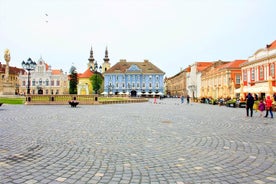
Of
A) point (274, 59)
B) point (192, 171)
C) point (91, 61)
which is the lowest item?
point (192, 171)

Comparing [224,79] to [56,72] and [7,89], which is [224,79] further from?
[56,72]

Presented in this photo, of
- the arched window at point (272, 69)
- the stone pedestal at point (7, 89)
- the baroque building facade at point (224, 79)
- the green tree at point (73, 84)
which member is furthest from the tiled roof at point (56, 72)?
the arched window at point (272, 69)

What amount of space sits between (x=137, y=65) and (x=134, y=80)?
7143 millimetres

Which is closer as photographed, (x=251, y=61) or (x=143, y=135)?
(x=143, y=135)

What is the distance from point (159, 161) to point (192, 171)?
3.10 feet

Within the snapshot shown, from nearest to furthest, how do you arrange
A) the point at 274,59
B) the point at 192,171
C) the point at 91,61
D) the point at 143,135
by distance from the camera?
the point at 192,171, the point at 143,135, the point at 274,59, the point at 91,61

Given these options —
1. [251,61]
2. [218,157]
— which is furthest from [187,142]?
[251,61]

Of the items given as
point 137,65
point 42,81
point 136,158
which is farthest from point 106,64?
point 136,158

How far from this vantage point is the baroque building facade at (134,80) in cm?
9825

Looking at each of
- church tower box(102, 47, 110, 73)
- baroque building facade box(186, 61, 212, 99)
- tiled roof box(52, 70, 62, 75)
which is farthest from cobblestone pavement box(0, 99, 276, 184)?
church tower box(102, 47, 110, 73)

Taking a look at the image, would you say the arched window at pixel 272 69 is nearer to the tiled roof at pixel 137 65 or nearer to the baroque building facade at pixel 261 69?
the baroque building facade at pixel 261 69

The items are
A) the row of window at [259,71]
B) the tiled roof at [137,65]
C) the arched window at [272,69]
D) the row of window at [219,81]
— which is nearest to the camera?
the arched window at [272,69]

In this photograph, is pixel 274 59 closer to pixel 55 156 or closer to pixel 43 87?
pixel 55 156

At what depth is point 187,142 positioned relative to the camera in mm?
7785
